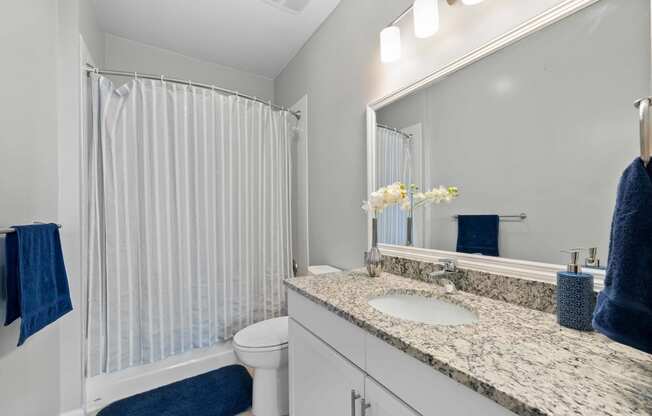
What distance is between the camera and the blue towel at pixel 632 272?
18.2 inches

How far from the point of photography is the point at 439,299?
1042 mm

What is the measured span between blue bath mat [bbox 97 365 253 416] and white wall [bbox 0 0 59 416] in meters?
0.36

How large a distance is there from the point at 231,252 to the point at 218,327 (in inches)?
21.5

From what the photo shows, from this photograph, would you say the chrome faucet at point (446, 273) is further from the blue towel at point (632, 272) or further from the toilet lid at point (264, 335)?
the toilet lid at point (264, 335)

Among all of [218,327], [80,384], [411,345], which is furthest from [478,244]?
[80,384]

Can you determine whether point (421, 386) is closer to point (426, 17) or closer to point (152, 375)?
point (426, 17)

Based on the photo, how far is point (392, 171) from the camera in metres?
1.45

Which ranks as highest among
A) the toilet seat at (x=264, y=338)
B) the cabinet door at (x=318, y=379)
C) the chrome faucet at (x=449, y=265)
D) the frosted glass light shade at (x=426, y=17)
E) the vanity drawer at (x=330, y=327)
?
the frosted glass light shade at (x=426, y=17)

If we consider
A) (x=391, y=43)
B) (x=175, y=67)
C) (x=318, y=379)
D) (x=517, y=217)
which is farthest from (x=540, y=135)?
(x=175, y=67)

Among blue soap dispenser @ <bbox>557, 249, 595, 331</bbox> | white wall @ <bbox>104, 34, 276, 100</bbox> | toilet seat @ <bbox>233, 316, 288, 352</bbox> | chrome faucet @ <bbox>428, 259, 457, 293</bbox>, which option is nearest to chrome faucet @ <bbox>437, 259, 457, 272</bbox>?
chrome faucet @ <bbox>428, 259, 457, 293</bbox>

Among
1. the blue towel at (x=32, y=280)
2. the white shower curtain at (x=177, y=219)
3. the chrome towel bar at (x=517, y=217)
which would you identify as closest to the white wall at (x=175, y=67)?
the white shower curtain at (x=177, y=219)

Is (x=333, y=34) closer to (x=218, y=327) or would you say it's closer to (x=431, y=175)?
(x=431, y=175)

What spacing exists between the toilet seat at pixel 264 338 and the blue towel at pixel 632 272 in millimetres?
1354

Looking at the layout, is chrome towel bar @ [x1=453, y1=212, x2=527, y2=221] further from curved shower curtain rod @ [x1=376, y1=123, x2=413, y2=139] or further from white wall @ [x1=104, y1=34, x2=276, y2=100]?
white wall @ [x1=104, y1=34, x2=276, y2=100]
